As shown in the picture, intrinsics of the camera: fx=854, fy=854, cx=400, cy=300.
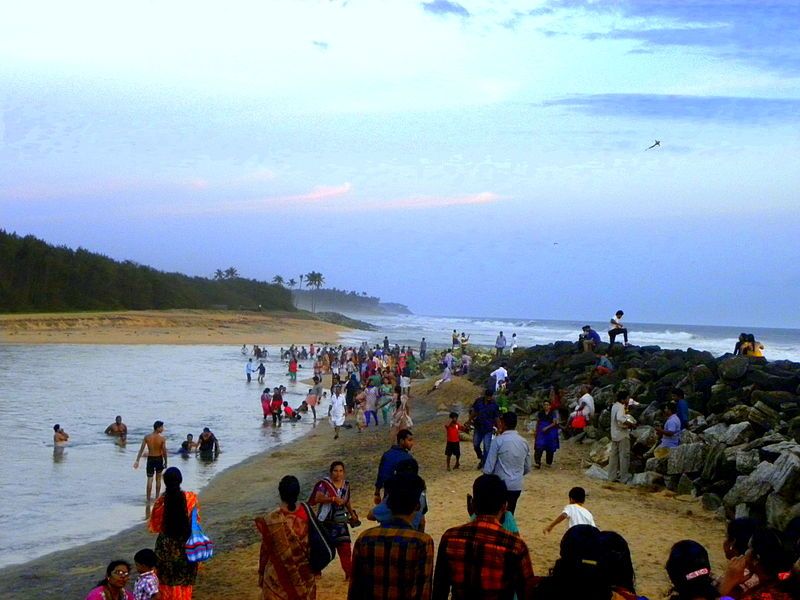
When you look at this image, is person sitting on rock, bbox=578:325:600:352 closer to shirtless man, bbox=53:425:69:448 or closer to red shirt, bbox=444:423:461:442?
red shirt, bbox=444:423:461:442

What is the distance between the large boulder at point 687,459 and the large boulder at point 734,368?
3739 mm

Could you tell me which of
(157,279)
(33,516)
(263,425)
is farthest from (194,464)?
(157,279)

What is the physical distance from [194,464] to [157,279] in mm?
81010

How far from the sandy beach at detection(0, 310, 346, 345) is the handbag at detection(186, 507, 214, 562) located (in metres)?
52.7

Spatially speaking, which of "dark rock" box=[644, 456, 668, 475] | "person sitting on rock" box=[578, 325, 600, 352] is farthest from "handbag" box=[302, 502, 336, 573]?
"person sitting on rock" box=[578, 325, 600, 352]

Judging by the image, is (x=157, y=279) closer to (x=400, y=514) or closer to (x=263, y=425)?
(x=263, y=425)

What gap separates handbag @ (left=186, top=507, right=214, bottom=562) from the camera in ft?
22.1

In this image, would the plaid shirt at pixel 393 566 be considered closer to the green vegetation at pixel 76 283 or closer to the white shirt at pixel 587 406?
the white shirt at pixel 587 406

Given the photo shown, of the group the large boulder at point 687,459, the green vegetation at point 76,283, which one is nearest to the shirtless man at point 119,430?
the large boulder at point 687,459

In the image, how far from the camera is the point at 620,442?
13.6 metres

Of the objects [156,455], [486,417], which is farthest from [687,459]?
[156,455]

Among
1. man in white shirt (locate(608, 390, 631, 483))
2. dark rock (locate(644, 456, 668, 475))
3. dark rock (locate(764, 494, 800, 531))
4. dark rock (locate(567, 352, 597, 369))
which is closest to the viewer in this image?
dark rock (locate(764, 494, 800, 531))

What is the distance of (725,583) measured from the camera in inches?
181

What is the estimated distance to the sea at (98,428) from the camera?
1288 cm
